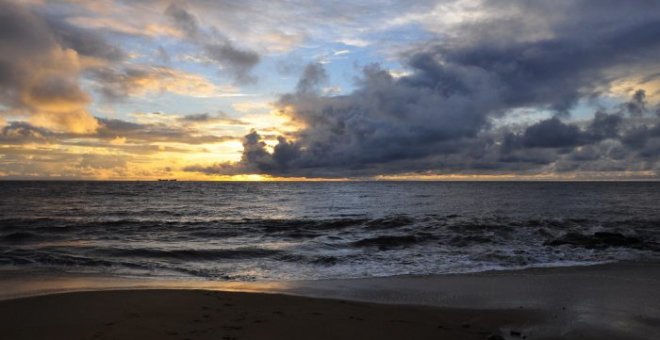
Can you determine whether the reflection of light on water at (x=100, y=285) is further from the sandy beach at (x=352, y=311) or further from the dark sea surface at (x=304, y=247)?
the dark sea surface at (x=304, y=247)

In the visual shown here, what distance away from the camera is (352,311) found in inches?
365

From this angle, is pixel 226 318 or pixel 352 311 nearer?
pixel 226 318

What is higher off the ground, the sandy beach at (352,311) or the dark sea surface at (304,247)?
the sandy beach at (352,311)

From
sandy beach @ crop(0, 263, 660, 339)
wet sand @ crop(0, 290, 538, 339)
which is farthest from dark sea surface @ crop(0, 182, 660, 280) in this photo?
wet sand @ crop(0, 290, 538, 339)

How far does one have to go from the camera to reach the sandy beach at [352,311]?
7750mm

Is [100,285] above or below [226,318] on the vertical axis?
below

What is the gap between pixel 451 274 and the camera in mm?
Answer: 13938

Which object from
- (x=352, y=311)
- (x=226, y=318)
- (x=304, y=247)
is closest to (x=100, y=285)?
(x=226, y=318)

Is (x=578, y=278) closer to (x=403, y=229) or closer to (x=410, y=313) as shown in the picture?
(x=410, y=313)

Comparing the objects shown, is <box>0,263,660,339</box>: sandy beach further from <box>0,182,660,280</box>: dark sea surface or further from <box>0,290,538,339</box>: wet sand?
<box>0,182,660,280</box>: dark sea surface

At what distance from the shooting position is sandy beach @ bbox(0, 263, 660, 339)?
7.75 meters

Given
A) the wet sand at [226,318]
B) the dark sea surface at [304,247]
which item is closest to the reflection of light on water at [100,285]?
the wet sand at [226,318]

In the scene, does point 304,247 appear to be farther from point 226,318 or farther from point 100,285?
point 226,318

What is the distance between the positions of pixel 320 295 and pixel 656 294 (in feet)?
27.6
